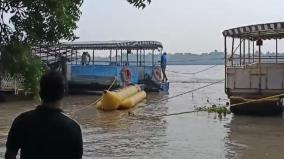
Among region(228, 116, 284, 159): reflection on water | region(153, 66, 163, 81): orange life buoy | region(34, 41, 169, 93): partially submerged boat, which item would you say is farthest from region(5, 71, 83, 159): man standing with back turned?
region(153, 66, 163, 81): orange life buoy

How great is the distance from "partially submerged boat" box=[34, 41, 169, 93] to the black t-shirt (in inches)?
900

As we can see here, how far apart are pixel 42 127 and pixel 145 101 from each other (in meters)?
23.1

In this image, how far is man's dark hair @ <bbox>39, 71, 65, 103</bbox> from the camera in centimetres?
360

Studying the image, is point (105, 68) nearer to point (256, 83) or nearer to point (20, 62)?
point (256, 83)

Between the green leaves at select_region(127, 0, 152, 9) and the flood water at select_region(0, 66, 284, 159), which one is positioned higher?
the green leaves at select_region(127, 0, 152, 9)

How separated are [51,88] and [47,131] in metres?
0.30

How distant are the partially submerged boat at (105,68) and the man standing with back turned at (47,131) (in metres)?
22.8

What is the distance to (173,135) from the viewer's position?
48.1 feet

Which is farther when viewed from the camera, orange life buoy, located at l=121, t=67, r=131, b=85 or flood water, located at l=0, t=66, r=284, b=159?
orange life buoy, located at l=121, t=67, r=131, b=85

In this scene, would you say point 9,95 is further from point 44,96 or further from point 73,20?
point 44,96

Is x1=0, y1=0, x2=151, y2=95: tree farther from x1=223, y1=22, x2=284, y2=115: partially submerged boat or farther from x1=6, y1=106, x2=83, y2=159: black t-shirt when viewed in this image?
x1=223, y1=22, x2=284, y2=115: partially submerged boat

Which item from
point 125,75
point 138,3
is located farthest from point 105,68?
point 138,3

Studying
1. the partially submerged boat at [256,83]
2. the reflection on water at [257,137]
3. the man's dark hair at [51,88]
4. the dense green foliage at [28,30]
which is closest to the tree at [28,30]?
the dense green foliage at [28,30]

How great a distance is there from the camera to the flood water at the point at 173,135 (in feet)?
38.8
